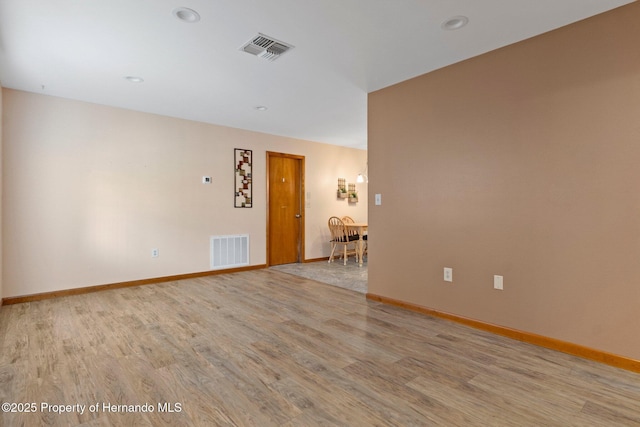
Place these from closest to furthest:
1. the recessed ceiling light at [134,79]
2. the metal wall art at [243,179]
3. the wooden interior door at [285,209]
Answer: the recessed ceiling light at [134,79] < the metal wall art at [243,179] < the wooden interior door at [285,209]

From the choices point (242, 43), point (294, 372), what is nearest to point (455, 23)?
point (242, 43)

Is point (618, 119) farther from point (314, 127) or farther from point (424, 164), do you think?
point (314, 127)

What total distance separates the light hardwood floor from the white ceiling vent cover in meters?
2.41

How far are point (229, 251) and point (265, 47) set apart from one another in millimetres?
3487

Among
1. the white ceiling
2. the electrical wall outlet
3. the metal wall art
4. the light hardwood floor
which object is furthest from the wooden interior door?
the electrical wall outlet

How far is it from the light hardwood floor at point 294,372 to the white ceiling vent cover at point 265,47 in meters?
2.41

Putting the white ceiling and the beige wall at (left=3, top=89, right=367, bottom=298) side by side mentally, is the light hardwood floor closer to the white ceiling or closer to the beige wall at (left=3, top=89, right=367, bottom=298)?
the beige wall at (left=3, top=89, right=367, bottom=298)

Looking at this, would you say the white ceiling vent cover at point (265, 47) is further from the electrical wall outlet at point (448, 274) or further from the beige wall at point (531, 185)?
the electrical wall outlet at point (448, 274)

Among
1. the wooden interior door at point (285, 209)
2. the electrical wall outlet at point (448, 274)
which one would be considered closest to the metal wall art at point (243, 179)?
the wooden interior door at point (285, 209)

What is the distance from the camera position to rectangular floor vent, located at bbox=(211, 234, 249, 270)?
5.20 meters

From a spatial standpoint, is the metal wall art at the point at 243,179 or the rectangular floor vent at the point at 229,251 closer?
the rectangular floor vent at the point at 229,251

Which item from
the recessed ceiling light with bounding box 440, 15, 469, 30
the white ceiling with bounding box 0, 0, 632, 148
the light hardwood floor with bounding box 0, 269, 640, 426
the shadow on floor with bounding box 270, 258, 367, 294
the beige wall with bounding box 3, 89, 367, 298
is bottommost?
the shadow on floor with bounding box 270, 258, 367, 294

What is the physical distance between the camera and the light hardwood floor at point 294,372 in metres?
1.67

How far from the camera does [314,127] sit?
537cm
